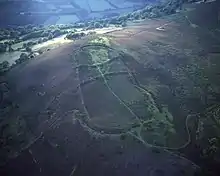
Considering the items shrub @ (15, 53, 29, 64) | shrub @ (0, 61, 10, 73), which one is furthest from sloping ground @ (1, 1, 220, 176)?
shrub @ (15, 53, 29, 64)

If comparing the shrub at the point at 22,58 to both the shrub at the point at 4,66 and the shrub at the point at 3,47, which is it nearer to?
the shrub at the point at 4,66

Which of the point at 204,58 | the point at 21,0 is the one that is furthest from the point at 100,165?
Answer: the point at 21,0

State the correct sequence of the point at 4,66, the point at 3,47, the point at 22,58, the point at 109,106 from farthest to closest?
the point at 3,47 < the point at 22,58 < the point at 4,66 < the point at 109,106

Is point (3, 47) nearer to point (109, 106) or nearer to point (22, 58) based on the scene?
point (22, 58)

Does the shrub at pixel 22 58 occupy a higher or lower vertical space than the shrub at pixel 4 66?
higher

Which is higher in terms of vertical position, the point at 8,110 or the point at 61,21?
the point at 8,110

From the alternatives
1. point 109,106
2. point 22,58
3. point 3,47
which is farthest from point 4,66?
point 109,106

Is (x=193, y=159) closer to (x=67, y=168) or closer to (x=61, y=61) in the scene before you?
(x=67, y=168)

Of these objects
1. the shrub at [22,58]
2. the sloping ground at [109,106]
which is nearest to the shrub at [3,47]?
the shrub at [22,58]
